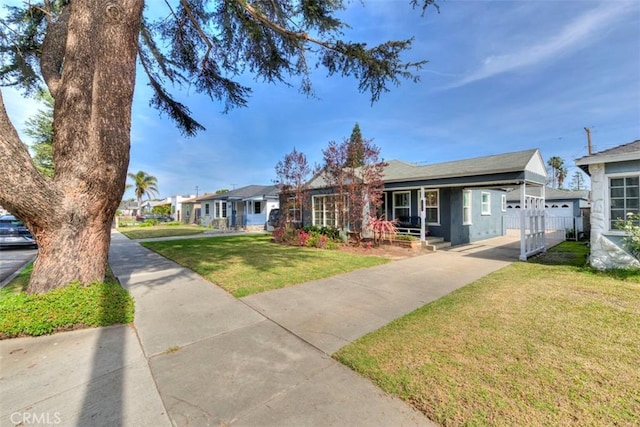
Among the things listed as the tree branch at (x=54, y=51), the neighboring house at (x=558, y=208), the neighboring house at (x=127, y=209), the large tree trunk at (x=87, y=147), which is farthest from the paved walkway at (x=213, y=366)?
the neighboring house at (x=127, y=209)

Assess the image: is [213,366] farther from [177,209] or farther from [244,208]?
[177,209]

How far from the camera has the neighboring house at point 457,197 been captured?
9.64 metres

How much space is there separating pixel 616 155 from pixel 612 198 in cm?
115

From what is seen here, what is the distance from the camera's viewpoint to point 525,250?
925cm

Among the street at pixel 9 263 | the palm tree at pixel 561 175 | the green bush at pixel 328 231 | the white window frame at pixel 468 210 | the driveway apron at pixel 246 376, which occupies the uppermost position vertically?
the palm tree at pixel 561 175

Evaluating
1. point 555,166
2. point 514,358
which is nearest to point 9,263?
point 514,358

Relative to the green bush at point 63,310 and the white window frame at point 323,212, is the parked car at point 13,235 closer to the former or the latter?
the green bush at point 63,310

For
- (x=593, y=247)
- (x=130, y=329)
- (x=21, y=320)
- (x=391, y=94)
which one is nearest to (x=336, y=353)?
(x=130, y=329)

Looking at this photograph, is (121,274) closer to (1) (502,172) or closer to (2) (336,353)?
(2) (336,353)

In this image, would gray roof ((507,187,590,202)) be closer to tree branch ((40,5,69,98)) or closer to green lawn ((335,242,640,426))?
green lawn ((335,242,640,426))

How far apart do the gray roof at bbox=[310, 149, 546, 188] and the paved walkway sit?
6.30m

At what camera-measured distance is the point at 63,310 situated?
12.3 feet

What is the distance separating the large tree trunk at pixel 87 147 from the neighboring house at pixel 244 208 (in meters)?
18.1

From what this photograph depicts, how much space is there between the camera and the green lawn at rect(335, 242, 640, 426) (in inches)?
84.0
